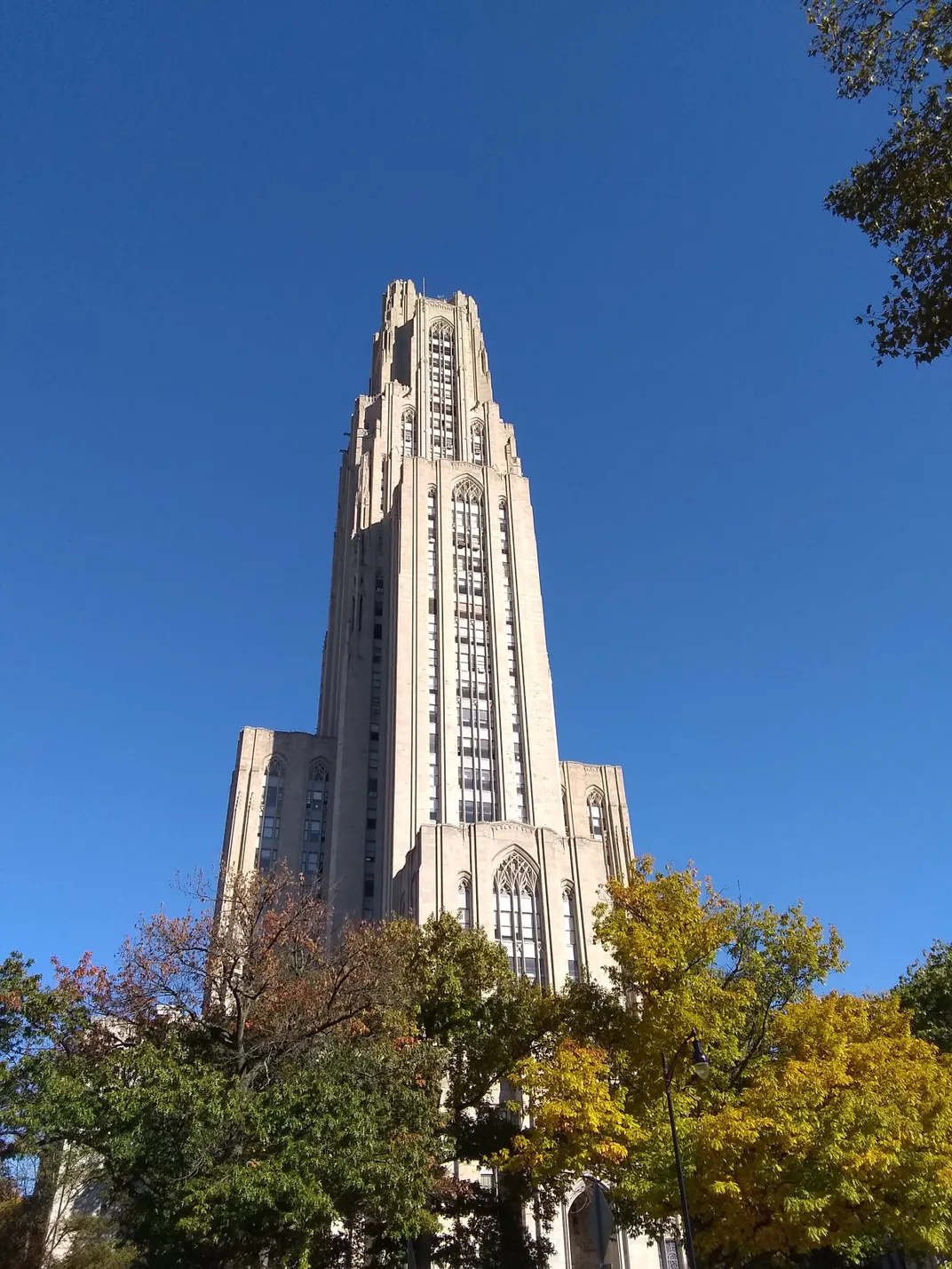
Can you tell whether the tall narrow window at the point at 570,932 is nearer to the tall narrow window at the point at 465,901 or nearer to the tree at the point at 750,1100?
the tall narrow window at the point at 465,901

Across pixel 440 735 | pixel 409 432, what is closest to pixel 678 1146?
pixel 440 735

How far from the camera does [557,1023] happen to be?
Answer: 31.5 m

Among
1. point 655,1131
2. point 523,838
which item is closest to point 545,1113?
point 655,1131

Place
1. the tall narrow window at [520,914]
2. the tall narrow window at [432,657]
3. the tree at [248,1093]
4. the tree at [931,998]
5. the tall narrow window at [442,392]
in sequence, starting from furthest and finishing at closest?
the tall narrow window at [442,392] → the tall narrow window at [432,657] → the tall narrow window at [520,914] → the tree at [931,998] → the tree at [248,1093]

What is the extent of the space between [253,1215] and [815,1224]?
1283 centimetres

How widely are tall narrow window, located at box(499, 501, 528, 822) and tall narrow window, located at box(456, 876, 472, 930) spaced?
31.6 ft

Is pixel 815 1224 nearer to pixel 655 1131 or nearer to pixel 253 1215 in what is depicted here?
pixel 655 1131

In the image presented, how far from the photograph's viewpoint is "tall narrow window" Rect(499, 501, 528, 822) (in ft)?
218

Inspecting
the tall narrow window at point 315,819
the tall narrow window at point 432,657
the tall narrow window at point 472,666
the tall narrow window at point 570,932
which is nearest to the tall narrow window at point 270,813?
the tall narrow window at point 315,819

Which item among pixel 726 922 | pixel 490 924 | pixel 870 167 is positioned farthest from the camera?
pixel 490 924

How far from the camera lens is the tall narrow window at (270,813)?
73375 millimetres

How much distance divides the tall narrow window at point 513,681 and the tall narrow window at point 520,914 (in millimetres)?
7904

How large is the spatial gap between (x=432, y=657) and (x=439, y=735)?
264 inches

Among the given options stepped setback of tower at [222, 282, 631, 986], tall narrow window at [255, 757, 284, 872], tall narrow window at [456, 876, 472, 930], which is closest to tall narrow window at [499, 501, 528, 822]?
stepped setback of tower at [222, 282, 631, 986]
